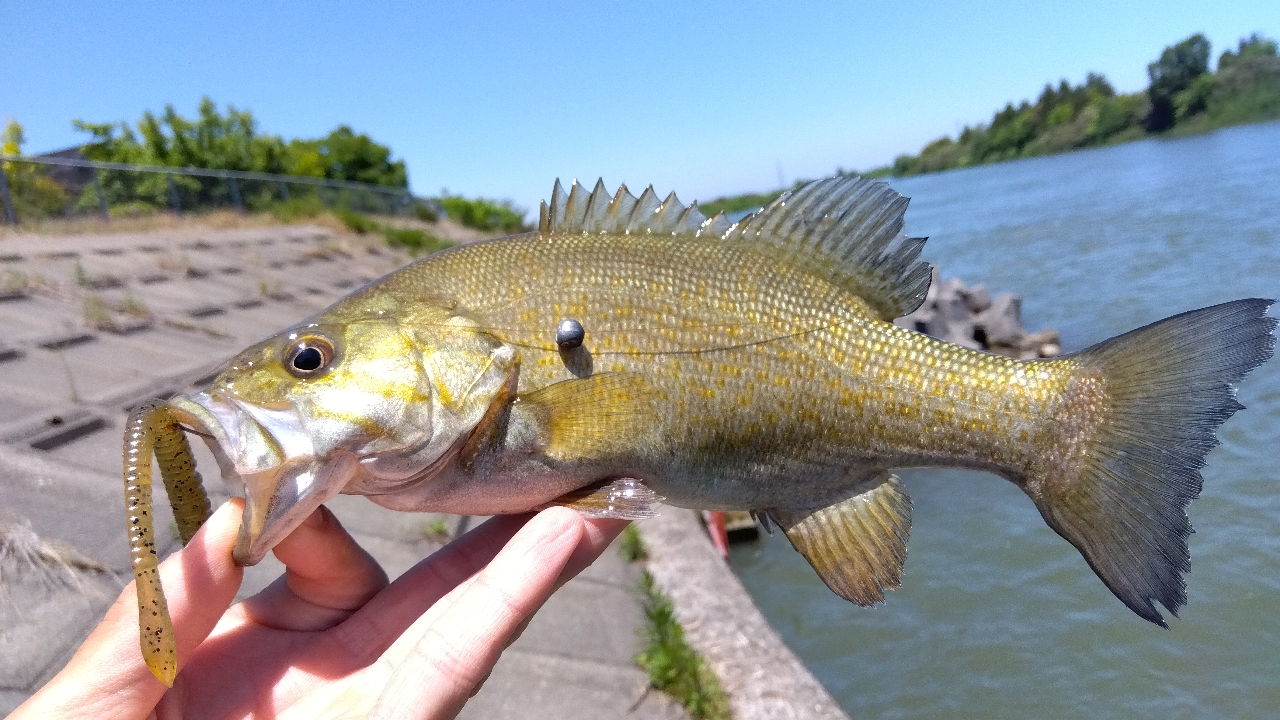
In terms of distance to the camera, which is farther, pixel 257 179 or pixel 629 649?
pixel 257 179

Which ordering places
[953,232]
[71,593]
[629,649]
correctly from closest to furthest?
[71,593] < [629,649] < [953,232]

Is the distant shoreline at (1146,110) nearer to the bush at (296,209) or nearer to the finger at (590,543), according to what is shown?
the bush at (296,209)

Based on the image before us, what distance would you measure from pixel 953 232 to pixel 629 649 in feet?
110

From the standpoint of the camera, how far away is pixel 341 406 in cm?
180

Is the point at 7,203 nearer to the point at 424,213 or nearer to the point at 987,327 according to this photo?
the point at 424,213

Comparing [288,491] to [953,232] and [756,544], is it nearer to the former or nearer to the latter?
[756,544]

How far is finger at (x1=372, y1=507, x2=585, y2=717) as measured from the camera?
170cm

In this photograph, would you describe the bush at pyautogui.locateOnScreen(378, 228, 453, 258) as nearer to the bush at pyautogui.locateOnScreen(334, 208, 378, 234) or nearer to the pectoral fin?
the bush at pyautogui.locateOnScreen(334, 208, 378, 234)

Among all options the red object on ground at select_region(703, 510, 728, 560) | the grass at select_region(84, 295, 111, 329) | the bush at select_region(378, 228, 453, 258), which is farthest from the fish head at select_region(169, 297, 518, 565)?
the bush at select_region(378, 228, 453, 258)

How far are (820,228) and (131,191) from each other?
19.6 m

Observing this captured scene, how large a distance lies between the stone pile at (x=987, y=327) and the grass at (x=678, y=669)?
32.9ft

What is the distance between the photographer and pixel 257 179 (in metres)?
20.1

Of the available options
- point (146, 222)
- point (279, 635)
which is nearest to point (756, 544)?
point (279, 635)

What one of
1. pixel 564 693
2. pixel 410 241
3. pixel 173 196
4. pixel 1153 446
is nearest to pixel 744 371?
pixel 1153 446
